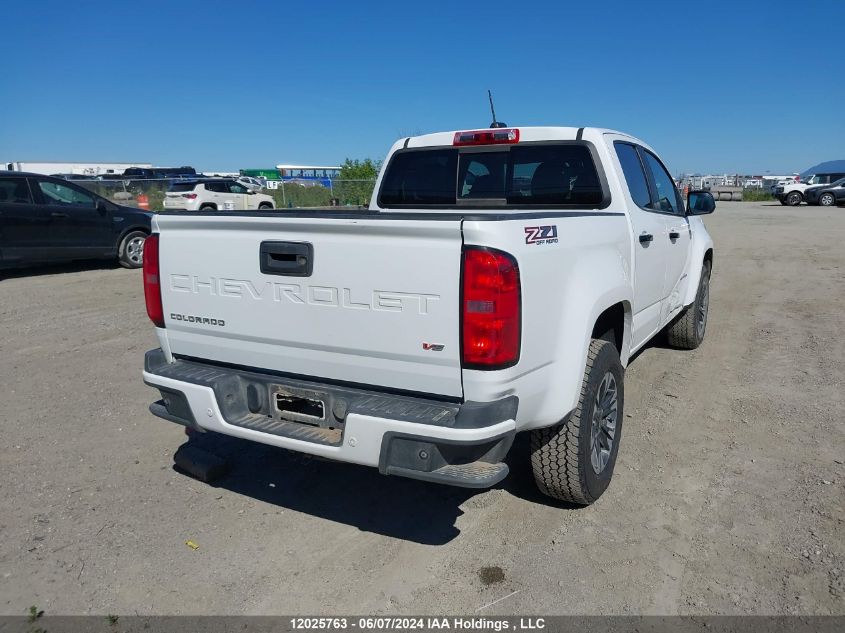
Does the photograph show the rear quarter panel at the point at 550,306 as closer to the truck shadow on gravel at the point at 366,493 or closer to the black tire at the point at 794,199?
the truck shadow on gravel at the point at 366,493

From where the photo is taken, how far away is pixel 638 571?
9.40 feet

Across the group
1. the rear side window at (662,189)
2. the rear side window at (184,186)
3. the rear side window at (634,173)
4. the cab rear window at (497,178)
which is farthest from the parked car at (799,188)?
the cab rear window at (497,178)

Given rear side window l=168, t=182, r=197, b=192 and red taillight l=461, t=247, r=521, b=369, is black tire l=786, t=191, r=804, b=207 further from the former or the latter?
red taillight l=461, t=247, r=521, b=369

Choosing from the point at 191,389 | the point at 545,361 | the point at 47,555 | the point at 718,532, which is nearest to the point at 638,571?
the point at 718,532

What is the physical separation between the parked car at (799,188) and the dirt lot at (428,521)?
3223 cm

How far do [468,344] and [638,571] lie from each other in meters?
1.36

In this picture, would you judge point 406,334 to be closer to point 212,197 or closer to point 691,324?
point 691,324

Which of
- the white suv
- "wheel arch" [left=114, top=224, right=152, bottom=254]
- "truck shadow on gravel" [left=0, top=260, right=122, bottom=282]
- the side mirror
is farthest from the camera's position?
the white suv

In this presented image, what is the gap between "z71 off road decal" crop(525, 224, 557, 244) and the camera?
2.61 meters

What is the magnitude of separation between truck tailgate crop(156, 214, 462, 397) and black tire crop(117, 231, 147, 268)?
9.27 metres

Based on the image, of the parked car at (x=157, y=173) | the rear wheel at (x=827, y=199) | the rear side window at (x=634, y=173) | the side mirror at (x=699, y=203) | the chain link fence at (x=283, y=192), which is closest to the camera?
the rear side window at (x=634, y=173)

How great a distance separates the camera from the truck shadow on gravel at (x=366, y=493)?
3322mm

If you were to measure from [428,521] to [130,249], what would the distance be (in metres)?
10.2

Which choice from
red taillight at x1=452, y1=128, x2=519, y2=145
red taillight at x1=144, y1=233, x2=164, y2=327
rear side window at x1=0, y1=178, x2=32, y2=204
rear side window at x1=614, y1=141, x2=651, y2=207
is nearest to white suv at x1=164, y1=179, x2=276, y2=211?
rear side window at x1=0, y1=178, x2=32, y2=204
